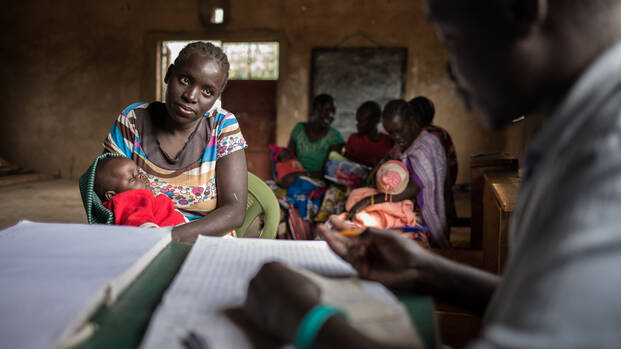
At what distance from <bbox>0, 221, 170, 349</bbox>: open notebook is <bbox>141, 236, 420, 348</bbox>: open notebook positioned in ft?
0.29

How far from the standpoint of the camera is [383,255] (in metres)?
0.79

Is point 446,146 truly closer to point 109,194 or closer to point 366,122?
point 366,122

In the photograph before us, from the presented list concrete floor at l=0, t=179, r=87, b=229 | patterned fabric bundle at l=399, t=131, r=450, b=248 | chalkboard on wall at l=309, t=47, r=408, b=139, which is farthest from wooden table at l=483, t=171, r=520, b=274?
chalkboard on wall at l=309, t=47, r=408, b=139

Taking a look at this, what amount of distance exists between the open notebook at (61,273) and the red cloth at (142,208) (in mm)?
A: 427

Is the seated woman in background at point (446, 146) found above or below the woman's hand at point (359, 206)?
above

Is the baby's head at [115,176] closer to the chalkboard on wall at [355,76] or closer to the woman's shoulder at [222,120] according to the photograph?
the woman's shoulder at [222,120]

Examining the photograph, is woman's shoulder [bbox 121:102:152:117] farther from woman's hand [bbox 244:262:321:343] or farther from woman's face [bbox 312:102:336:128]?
woman's face [bbox 312:102:336:128]

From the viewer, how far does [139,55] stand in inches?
301

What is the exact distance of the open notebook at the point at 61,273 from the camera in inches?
21.1

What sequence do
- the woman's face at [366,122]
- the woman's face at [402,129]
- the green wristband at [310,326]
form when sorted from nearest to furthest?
1. the green wristband at [310,326]
2. the woman's face at [402,129]
3. the woman's face at [366,122]

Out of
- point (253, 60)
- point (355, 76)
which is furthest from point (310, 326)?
point (253, 60)

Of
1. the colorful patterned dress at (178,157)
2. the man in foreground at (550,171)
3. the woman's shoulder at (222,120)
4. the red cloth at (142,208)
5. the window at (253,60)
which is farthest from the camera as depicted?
the window at (253,60)

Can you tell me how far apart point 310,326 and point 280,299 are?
75 mm

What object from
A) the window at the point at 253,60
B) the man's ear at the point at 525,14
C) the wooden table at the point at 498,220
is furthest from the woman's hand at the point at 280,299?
the window at the point at 253,60
